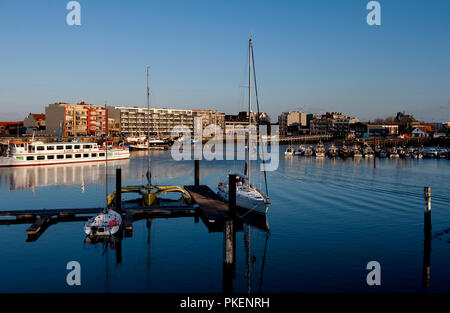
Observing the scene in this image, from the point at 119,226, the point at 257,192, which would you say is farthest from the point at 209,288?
the point at 257,192

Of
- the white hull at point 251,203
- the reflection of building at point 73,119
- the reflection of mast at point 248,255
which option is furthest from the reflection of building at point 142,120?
the reflection of mast at point 248,255

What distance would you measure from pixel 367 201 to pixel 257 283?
22.0 meters

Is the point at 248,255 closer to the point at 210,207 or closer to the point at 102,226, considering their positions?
the point at 210,207

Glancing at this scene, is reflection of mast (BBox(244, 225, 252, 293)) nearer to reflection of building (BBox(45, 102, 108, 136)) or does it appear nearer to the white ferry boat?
the white ferry boat

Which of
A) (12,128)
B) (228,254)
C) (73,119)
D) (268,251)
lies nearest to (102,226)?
Answer: (228,254)

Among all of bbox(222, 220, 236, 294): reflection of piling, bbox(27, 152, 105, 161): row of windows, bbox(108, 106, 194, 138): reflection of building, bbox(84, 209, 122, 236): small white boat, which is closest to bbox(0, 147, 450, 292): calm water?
bbox(222, 220, 236, 294): reflection of piling

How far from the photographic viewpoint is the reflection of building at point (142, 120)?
176 metres

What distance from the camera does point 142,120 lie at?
609ft

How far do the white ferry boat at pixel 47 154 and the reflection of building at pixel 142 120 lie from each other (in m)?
91.3

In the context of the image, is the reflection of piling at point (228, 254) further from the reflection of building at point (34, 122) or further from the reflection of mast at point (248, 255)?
the reflection of building at point (34, 122)

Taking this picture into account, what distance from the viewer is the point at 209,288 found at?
1667cm

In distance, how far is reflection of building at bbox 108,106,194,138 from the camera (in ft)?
578

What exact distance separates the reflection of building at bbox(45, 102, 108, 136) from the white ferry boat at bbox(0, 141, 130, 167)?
207ft
